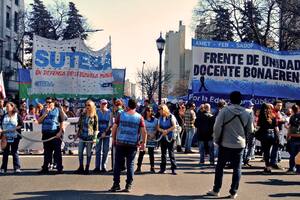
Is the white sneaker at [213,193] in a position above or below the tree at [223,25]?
below

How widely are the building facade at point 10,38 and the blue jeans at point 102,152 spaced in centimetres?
5717

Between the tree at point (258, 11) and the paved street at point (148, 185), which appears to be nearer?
the paved street at point (148, 185)

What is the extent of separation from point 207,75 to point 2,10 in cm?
5510

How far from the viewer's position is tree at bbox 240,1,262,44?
165 feet

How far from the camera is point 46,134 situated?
12734 mm

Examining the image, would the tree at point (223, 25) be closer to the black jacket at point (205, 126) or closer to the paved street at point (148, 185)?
the black jacket at point (205, 126)

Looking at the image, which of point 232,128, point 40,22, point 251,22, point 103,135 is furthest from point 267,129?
point 40,22

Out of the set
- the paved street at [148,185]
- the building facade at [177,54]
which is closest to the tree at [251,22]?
the paved street at [148,185]

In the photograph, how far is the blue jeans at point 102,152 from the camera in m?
13.0

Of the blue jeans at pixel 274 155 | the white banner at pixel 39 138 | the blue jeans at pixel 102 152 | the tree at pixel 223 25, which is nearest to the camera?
the blue jeans at pixel 102 152

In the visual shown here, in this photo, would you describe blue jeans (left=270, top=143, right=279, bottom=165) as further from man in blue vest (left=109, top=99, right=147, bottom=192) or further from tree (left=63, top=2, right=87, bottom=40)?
tree (left=63, top=2, right=87, bottom=40)

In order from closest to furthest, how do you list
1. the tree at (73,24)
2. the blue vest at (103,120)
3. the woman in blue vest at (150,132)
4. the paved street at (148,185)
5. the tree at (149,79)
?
the paved street at (148,185)
the blue vest at (103,120)
the woman in blue vest at (150,132)
the tree at (73,24)
the tree at (149,79)

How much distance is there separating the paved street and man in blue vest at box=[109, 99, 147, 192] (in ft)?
1.15

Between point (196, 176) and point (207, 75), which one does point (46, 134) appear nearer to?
point (196, 176)
